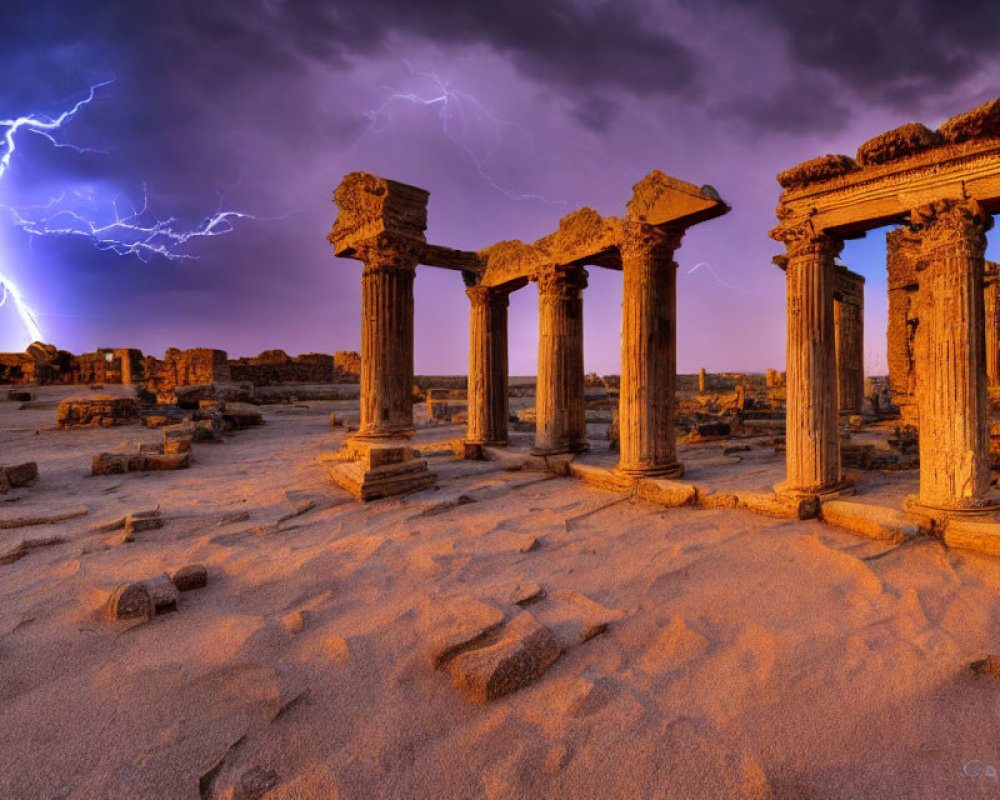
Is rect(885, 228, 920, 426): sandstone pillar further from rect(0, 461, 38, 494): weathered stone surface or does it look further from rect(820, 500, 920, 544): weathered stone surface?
rect(0, 461, 38, 494): weathered stone surface

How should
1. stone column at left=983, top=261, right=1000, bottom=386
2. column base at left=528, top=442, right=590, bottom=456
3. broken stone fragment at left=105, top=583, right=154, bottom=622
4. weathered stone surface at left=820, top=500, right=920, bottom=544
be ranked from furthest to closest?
stone column at left=983, top=261, right=1000, bottom=386 < column base at left=528, top=442, right=590, bottom=456 < weathered stone surface at left=820, top=500, right=920, bottom=544 < broken stone fragment at left=105, top=583, right=154, bottom=622

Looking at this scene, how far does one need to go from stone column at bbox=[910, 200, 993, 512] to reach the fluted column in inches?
305

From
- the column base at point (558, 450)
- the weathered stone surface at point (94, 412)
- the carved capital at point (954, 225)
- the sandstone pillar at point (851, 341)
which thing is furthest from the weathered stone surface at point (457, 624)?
the weathered stone surface at point (94, 412)

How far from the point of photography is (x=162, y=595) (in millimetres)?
3396

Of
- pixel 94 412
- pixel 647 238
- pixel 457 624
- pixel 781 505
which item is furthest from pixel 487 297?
pixel 94 412

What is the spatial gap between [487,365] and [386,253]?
323 centimetres

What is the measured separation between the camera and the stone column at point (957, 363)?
4930 mm

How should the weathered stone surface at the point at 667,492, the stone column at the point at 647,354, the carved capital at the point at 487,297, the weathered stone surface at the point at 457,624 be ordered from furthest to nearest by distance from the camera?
the carved capital at the point at 487,297 < the stone column at the point at 647,354 < the weathered stone surface at the point at 667,492 < the weathered stone surface at the point at 457,624

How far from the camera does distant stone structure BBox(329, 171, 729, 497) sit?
23.7ft

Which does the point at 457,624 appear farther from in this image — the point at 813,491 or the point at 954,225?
the point at 954,225

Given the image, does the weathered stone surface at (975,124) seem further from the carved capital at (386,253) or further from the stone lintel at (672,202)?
the carved capital at (386,253)

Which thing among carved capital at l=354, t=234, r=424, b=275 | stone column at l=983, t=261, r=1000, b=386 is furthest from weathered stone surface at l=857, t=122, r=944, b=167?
stone column at l=983, t=261, r=1000, b=386

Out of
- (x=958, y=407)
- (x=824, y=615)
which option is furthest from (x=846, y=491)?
(x=824, y=615)

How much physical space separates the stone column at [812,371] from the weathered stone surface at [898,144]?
2.74ft
